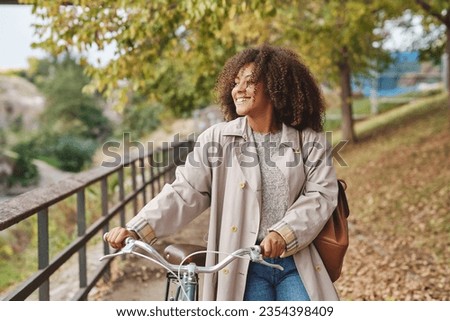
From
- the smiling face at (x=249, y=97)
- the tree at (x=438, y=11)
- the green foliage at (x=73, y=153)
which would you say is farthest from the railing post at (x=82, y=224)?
the green foliage at (x=73, y=153)

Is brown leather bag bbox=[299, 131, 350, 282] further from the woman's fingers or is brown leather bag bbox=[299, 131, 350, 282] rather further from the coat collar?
the woman's fingers

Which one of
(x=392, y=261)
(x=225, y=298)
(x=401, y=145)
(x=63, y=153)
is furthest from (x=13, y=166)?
(x=225, y=298)

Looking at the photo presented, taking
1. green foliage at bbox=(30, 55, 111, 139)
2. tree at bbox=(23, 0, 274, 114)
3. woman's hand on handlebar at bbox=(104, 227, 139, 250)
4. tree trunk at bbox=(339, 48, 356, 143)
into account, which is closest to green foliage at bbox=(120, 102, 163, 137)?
green foliage at bbox=(30, 55, 111, 139)

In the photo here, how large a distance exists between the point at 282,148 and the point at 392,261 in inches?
205

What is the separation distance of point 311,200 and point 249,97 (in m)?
0.49

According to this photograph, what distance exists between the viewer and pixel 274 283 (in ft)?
9.74

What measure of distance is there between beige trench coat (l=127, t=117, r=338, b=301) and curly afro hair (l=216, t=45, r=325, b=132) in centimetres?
8

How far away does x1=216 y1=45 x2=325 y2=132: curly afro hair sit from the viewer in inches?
119

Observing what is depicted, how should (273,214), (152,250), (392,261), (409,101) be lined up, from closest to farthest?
(152,250) < (273,214) < (392,261) < (409,101)

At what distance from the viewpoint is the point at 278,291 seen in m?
2.95

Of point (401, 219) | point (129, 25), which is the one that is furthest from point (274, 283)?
point (401, 219)

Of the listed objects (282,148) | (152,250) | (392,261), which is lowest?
(392,261)

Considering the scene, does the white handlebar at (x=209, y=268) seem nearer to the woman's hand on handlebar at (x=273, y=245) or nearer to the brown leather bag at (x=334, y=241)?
the woman's hand on handlebar at (x=273, y=245)

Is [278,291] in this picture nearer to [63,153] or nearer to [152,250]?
[152,250]
